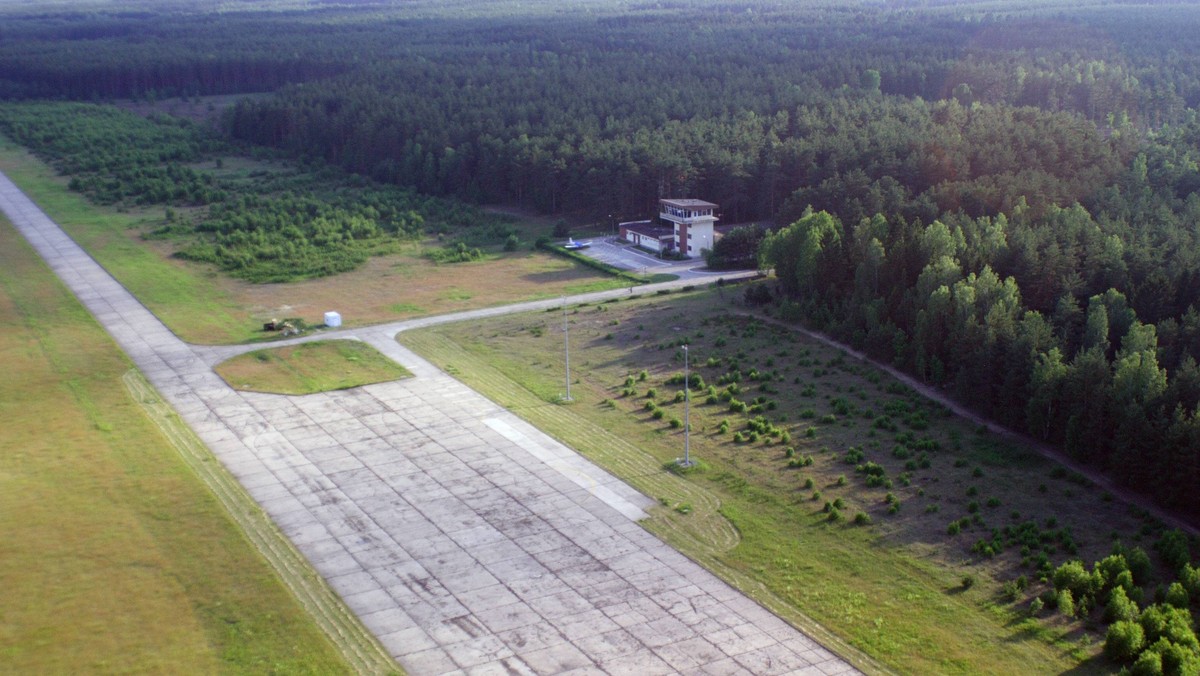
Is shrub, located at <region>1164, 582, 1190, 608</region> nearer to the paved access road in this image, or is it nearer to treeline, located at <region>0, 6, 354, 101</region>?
the paved access road

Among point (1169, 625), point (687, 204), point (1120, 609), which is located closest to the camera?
point (1169, 625)

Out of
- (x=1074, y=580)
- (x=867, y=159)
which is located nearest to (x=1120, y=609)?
(x=1074, y=580)

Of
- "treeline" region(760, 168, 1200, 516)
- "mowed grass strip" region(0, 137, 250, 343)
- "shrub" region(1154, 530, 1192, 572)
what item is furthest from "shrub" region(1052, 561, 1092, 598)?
"mowed grass strip" region(0, 137, 250, 343)

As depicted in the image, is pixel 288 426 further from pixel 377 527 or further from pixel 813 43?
pixel 813 43

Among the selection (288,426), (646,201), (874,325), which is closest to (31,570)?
(288,426)

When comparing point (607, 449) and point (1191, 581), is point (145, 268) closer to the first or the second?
point (607, 449)

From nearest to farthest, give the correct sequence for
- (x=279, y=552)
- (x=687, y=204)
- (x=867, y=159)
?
(x=279, y=552), (x=687, y=204), (x=867, y=159)
